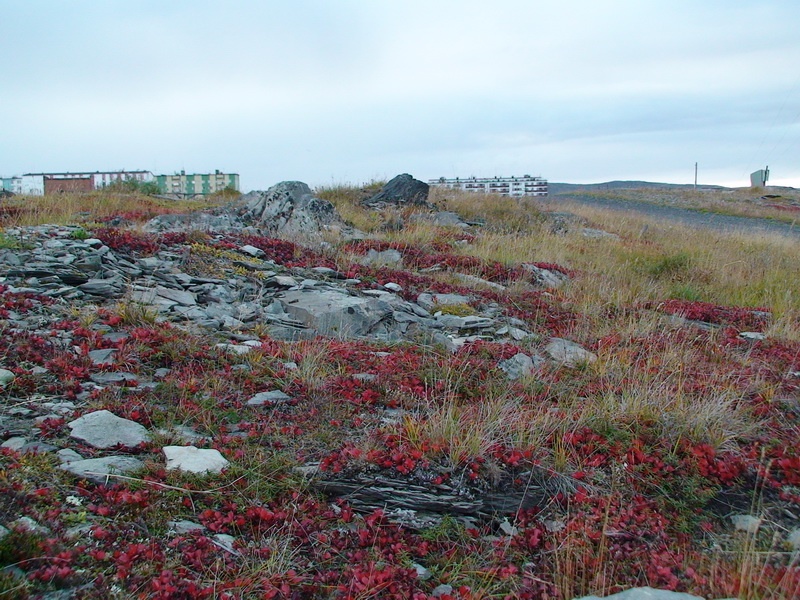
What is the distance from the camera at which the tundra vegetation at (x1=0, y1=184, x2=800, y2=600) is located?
2326mm

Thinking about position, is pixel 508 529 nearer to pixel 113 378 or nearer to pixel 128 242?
pixel 113 378

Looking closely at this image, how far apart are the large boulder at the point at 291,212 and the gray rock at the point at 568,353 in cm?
615

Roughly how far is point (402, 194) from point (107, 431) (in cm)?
1307

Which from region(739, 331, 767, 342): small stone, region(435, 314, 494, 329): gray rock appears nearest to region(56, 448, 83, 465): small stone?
region(435, 314, 494, 329): gray rock

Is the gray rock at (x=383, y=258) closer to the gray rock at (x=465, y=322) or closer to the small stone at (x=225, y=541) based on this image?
the gray rock at (x=465, y=322)

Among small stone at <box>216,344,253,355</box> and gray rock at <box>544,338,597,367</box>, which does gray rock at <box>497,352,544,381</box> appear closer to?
gray rock at <box>544,338,597,367</box>

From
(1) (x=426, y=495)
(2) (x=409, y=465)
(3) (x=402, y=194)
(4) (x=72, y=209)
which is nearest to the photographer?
(1) (x=426, y=495)

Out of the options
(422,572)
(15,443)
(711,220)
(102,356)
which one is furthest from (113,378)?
(711,220)

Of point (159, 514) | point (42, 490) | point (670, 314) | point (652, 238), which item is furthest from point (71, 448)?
point (652, 238)

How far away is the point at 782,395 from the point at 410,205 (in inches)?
444

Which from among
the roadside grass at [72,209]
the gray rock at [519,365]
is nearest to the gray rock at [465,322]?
the gray rock at [519,365]

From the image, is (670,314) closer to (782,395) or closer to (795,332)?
(795,332)

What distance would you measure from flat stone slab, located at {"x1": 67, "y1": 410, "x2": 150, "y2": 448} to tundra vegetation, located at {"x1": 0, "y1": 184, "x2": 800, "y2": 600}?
0.21ft

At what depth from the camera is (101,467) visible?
281cm
